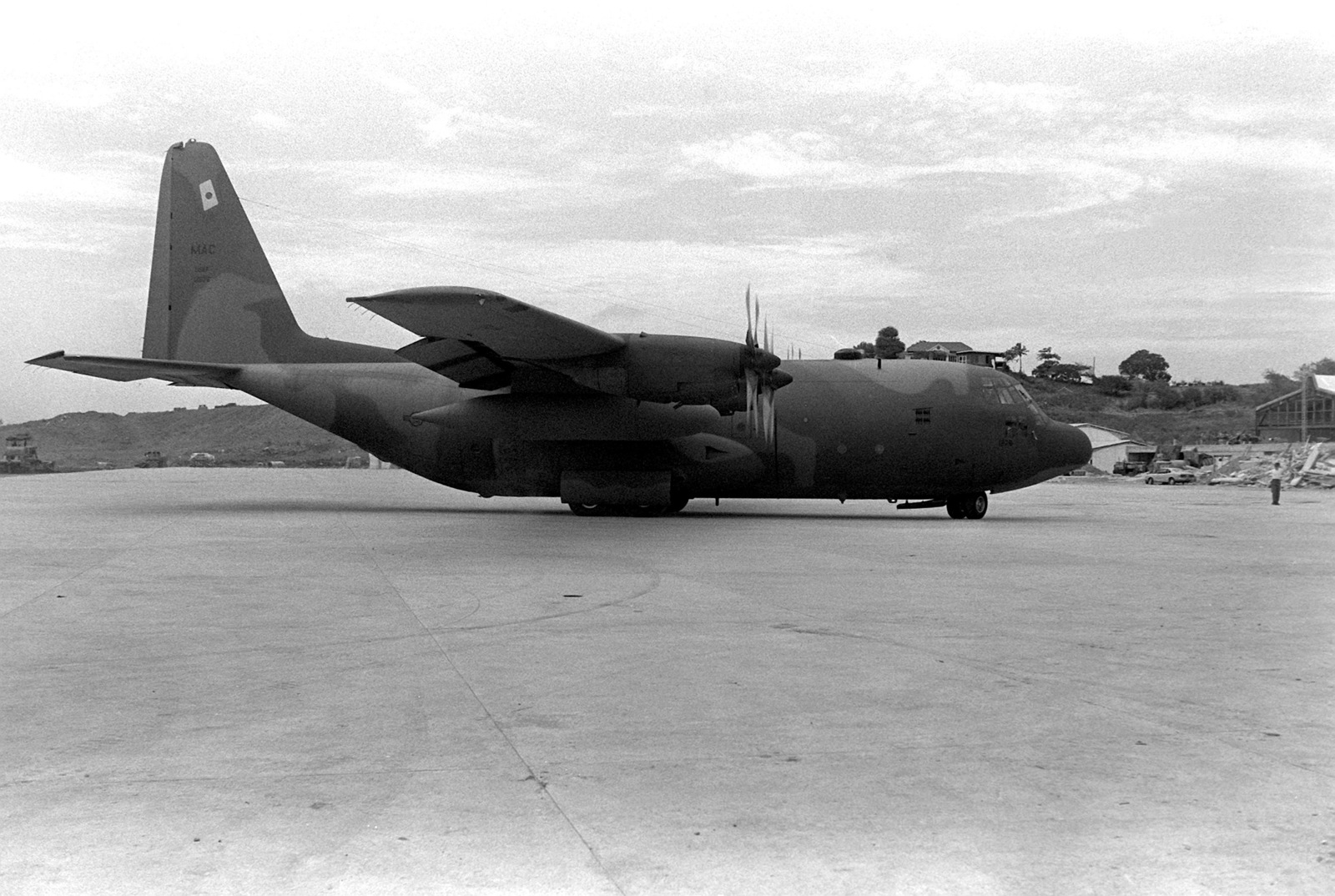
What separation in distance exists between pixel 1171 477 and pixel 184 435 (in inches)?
5291

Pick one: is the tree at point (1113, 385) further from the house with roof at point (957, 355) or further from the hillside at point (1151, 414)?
the house with roof at point (957, 355)

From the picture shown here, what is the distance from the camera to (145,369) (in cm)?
2462

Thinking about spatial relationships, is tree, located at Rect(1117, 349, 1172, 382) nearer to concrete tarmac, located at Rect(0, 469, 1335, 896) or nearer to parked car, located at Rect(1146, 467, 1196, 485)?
parked car, located at Rect(1146, 467, 1196, 485)

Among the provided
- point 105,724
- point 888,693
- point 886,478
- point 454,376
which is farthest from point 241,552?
point 886,478

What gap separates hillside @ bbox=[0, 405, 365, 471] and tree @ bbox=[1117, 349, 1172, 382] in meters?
102

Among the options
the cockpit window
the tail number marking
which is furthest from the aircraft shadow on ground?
the tail number marking

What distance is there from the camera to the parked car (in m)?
56.3

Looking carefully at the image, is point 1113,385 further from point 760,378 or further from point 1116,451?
point 760,378

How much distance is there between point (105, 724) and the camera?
6.03 meters

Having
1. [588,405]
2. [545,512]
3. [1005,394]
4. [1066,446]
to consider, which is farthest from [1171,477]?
[588,405]

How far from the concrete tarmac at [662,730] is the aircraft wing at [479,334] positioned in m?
5.41

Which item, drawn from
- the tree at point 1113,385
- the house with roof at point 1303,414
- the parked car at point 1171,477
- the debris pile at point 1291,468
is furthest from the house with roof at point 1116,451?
the tree at point 1113,385

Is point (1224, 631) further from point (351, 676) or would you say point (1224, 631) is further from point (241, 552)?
point (241, 552)

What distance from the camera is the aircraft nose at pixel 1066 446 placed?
25234 millimetres
